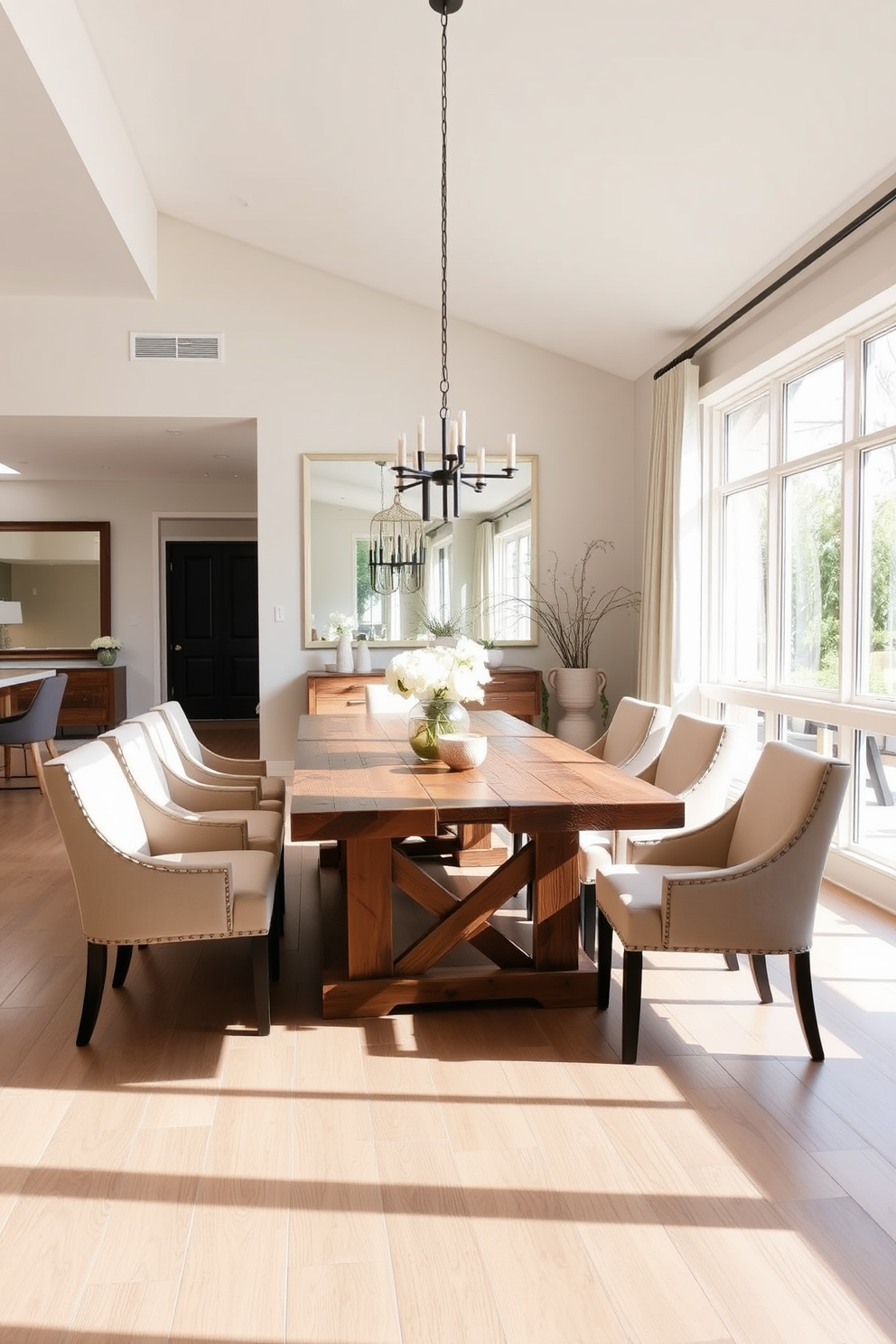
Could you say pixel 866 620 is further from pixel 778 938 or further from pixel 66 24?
pixel 66 24

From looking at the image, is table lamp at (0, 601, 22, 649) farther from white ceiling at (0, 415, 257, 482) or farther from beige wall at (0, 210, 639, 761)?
beige wall at (0, 210, 639, 761)

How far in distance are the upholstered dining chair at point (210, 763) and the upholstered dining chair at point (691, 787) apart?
1.27 m

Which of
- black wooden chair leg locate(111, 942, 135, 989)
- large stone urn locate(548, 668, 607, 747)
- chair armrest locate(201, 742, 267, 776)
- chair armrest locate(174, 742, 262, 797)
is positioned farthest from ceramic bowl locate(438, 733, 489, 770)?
large stone urn locate(548, 668, 607, 747)

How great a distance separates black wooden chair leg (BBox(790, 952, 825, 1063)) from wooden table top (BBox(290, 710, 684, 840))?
0.45 metres

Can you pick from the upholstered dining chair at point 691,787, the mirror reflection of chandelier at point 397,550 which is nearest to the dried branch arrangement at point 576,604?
the mirror reflection of chandelier at point 397,550

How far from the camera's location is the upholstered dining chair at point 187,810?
10.0 feet

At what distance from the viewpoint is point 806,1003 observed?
8.32ft

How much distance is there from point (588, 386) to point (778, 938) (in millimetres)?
5146

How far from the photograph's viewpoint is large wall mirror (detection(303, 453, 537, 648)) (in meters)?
6.75

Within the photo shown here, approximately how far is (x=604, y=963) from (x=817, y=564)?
249cm

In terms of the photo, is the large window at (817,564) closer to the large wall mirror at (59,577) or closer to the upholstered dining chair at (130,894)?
the upholstered dining chair at (130,894)

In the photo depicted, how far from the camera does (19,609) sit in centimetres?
946

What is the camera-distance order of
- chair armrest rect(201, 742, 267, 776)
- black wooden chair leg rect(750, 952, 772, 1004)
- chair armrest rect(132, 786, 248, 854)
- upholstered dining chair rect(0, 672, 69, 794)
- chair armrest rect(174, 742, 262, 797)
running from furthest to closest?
1. upholstered dining chair rect(0, 672, 69, 794)
2. chair armrest rect(201, 742, 267, 776)
3. chair armrest rect(174, 742, 262, 797)
4. chair armrest rect(132, 786, 248, 854)
5. black wooden chair leg rect(750, 952, 772, 1004)

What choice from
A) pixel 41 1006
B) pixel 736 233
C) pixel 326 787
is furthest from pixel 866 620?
pixel 41 1006
